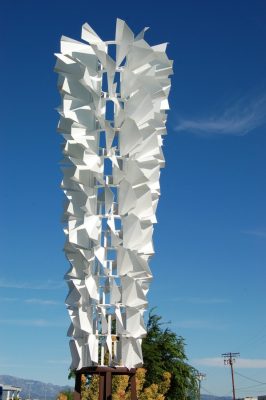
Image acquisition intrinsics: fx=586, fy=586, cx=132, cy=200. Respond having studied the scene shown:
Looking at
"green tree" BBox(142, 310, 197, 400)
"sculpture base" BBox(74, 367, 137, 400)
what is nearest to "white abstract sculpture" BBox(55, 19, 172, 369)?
"sculpture base" BBox(74, 367, 137, 400)

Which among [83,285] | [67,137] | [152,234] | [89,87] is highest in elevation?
[89,87]

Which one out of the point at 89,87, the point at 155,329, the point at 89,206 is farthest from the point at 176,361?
the point at 89,87

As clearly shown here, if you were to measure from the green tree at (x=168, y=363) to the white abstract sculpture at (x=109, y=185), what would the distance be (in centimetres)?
1393

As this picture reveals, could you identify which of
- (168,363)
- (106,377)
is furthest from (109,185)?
(168,363)

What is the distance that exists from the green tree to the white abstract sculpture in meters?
13.9

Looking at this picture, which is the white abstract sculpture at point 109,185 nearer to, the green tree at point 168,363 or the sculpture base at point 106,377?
the sculpture base at point 106,377

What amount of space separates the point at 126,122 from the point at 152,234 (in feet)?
19.5

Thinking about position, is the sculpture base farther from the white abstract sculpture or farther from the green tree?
the green tree

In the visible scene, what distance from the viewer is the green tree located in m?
42.4

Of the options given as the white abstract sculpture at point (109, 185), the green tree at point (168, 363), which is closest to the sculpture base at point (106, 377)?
the white abstract sculpture at point (109, 185)

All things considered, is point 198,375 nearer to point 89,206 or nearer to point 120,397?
point 120,397

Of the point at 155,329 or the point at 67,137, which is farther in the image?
the point at 155,329

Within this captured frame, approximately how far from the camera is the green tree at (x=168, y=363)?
139 ft

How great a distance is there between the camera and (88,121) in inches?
1193
